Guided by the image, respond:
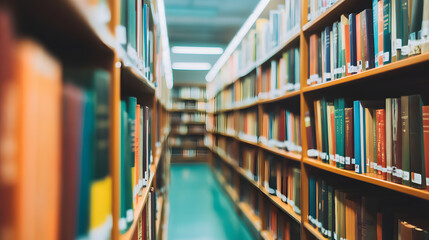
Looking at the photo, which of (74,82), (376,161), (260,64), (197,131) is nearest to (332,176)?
(376,161)

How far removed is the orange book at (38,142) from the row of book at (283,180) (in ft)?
4.95

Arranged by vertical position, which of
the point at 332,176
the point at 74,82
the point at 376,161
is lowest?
the point at 332,176

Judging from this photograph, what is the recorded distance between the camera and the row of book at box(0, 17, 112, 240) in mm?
276

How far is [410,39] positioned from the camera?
0.85 metres

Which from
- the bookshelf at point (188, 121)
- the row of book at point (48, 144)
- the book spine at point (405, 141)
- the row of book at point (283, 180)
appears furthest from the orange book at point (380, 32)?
the bookshelf at point (188, 121)

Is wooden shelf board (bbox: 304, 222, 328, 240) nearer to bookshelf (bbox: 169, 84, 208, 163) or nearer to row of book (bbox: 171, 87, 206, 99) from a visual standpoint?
bookshelf (bbox: 169, 84, 208, 163)

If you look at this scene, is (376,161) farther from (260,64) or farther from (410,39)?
(260,64)

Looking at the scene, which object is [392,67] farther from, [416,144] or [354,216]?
→ [354,216]

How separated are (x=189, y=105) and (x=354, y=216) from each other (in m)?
6.15

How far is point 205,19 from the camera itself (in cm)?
453

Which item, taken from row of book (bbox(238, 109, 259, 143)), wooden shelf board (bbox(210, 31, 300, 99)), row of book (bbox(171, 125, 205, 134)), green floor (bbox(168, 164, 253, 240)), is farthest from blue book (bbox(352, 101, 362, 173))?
row of book (bbox(171, 125, 205, 134))

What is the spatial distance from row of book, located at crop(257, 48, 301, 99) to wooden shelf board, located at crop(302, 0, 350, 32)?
24 centimetres

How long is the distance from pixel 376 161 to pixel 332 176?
506mm

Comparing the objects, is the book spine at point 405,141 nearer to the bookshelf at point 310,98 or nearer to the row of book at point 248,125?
the bookshelf at point 310,98
